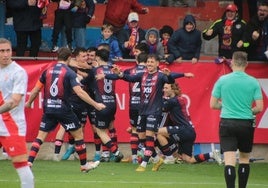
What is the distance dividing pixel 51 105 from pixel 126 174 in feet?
5.94

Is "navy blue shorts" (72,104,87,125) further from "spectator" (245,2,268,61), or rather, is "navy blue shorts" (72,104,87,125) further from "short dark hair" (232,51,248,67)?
"short dark hair" (232,51,248,67)

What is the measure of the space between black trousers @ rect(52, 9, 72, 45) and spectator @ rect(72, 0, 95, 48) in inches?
5.1

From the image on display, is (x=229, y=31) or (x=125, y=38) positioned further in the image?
(x=125, y=38)

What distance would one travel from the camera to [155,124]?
1889cm

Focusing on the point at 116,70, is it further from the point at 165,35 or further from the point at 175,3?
the point at 175,3

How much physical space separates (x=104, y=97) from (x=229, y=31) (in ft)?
9.69

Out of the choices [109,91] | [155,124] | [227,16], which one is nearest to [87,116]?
[109,91]

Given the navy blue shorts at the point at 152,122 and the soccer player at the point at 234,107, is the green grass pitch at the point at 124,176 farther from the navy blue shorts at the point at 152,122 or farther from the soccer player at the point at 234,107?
the soccer player at the point at 234,107

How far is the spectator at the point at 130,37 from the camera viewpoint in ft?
70.7

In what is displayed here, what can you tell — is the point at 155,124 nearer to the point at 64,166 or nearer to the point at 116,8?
the point at 64,166

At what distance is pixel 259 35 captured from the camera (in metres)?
20.6

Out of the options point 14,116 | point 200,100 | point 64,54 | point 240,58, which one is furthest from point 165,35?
point 14,116

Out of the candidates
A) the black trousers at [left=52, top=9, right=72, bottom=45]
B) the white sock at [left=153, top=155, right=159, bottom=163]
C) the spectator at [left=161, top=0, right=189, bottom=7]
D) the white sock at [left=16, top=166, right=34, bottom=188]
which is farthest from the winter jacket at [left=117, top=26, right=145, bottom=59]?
the white sock at [left=16, top=166, right=34, bottom=188]

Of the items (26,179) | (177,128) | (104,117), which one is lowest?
(177,128)
